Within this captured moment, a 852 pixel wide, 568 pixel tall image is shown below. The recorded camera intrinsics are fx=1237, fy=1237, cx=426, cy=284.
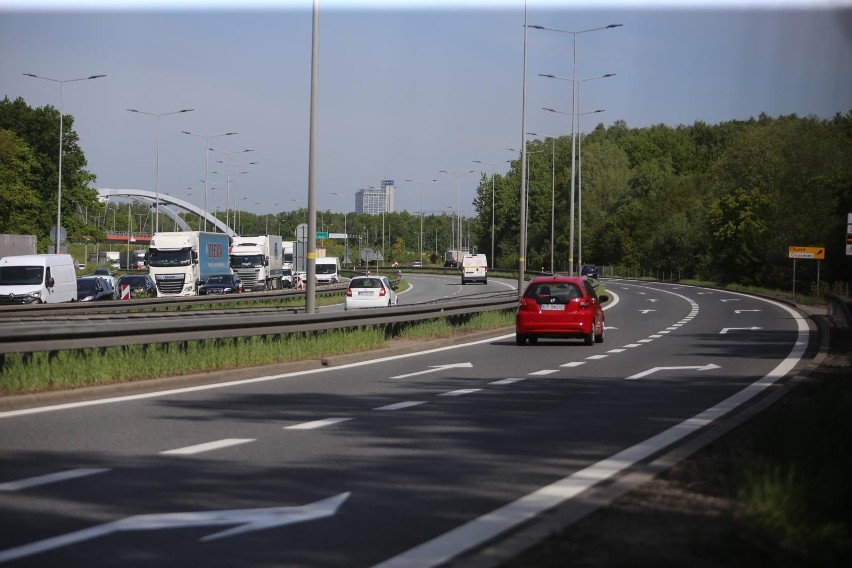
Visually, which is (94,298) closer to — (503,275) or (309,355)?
(309,355)

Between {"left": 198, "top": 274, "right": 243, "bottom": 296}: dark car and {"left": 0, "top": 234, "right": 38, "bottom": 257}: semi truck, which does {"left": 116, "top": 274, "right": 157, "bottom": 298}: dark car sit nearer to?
{"left": 198, "top": 274, "right": 243, "bottom": 296}: dark car

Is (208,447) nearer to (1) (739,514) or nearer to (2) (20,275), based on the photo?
(1) (739,514)

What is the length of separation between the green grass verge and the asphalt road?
36.2 inches

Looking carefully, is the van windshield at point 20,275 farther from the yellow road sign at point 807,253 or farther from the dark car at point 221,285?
the yellow road sign at point 807,253

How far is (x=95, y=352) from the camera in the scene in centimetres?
1612

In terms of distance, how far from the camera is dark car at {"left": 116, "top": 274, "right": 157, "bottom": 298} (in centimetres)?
5416

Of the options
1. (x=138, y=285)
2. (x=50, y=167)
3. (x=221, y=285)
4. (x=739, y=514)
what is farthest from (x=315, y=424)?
(x=50, y=167)

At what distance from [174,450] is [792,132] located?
8688 centimetres

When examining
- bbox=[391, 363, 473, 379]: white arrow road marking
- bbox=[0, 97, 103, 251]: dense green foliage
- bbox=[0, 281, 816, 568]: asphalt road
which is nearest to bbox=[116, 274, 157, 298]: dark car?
bbox=[0, 97, 103, 251]: dense green foliage

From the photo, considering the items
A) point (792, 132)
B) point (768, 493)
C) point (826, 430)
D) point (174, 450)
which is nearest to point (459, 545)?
point (768, 493)

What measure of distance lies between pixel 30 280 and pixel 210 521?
35.6 m

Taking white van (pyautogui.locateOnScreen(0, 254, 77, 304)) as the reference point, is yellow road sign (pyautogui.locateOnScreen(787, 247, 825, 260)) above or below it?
above

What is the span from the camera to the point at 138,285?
54.9 m

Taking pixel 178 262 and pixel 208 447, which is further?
pixel 178 262
